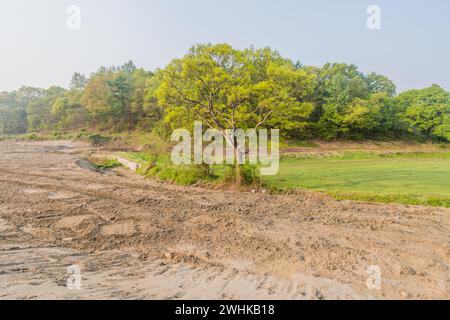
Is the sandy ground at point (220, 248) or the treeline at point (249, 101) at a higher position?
the treeline at point (249, 101)

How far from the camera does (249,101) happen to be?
14352 millimetres

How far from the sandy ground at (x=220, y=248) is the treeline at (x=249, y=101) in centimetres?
555

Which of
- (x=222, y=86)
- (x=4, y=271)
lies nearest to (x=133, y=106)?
(x=222, y=86)

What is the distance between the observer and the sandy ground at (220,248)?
14.6 ft

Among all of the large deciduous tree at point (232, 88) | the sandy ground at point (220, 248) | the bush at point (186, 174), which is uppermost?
the large deciduous tree at point (232, 88)

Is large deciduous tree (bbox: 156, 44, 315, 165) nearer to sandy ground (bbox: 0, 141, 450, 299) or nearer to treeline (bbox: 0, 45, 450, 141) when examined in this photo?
treeline (bbox: 0, 45, 450, 141)

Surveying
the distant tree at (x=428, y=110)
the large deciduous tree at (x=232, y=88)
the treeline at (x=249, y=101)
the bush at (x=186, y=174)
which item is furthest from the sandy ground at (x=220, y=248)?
the distant tree at (x=428, y=110)

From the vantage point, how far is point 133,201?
10.5 metres

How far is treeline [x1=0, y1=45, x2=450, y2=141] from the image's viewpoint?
1348cm

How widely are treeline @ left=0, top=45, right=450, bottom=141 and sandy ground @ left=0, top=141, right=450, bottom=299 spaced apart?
18.2 feet

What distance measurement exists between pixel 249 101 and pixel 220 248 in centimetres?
972

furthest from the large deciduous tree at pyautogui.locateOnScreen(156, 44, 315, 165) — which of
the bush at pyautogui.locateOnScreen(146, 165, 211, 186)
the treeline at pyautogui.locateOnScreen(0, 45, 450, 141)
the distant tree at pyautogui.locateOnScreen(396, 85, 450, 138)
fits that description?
the distant tree at pyautogui.locateOnScreen(396, 85, 450, 138)

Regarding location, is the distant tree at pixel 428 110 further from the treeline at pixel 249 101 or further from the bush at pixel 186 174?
the bush at pixel 186 174
